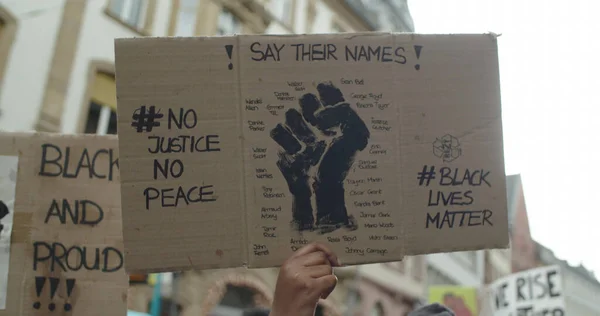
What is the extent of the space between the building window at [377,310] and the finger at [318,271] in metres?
14.9

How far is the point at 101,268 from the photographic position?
2373 millimetres

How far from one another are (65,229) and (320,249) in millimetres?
1156

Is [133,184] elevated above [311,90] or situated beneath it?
situated beneath

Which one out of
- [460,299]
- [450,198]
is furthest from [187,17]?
[450,198]

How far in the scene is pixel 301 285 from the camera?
1.56m

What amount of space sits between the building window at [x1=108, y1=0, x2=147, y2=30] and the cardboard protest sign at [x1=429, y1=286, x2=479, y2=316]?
6009mm

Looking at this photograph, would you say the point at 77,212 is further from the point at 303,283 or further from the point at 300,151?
the point at 303,283

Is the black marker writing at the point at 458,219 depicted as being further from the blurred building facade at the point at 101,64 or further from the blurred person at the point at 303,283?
the blurred building facade at the point at 101,64

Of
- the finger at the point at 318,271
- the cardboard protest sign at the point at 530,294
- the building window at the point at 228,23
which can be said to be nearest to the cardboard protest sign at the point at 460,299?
the cardboard protest sign at the point at 530,294

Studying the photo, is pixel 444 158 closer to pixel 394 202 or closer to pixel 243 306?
pixel 394 202

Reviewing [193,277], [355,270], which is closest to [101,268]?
[193,277]

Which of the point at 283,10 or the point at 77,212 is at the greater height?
the point at 283,10

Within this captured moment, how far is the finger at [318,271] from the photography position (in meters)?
1.60

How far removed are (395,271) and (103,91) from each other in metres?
11.3
